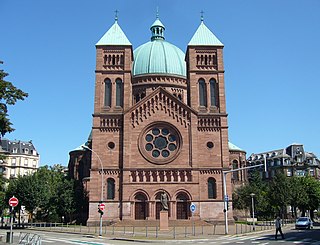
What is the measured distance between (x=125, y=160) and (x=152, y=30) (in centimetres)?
3564

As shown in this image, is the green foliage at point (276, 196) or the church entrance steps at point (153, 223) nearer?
the church entrance steps at point (153, 223)

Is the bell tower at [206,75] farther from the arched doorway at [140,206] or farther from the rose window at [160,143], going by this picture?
the arched doorway at [140,206]

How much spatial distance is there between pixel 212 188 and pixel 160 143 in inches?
380

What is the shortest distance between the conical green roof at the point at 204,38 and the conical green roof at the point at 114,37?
10.5 m

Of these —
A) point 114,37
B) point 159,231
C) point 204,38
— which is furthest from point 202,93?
point 159,231

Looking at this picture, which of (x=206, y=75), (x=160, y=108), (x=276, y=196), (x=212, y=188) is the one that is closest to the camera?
(x=212, y=188)

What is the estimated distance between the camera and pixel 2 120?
26781mm

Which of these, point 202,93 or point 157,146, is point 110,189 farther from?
point 202,93

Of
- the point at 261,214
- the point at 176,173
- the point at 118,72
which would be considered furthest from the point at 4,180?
the point at 261,214

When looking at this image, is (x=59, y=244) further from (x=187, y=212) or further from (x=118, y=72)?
(x=118, y=72)

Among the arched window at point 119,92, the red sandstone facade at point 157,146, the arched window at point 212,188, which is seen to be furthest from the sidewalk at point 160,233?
the arched window at point 119,92

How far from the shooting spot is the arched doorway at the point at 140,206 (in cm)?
4975

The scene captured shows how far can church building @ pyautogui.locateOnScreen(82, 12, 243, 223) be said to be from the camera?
49906 millimetres

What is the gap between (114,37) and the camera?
58.5 metres
